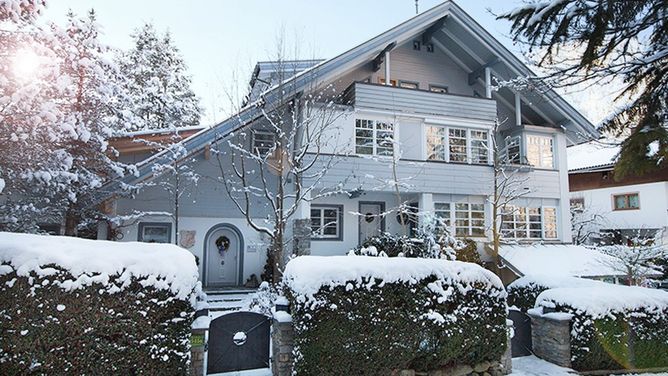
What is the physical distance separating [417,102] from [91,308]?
12.4 m

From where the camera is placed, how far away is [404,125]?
1453 centimetres

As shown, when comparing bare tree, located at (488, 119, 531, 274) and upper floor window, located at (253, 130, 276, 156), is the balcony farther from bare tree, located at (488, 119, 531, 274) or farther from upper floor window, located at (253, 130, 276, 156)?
upper floor window, located at (253, 130, 276, 156)

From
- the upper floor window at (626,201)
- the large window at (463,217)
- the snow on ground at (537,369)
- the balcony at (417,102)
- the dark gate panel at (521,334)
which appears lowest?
the snow on ground at (537,369)

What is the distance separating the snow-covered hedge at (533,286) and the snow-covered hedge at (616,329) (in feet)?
3.89

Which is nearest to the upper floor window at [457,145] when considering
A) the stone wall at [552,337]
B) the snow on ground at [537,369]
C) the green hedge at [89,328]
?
the stone wall at [552,337]

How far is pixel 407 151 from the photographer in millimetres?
14422

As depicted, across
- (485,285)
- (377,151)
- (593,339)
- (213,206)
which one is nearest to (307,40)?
(377,151)

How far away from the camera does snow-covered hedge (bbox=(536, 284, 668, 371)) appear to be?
285 inches

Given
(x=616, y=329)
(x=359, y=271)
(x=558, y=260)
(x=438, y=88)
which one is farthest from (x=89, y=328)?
(x=438, y=88)

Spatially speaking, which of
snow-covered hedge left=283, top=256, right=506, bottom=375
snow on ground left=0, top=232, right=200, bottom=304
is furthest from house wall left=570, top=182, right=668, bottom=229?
snow on ground left=0, top=232, right=200, bottom=304

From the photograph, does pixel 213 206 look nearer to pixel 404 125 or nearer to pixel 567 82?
pixel 404 125

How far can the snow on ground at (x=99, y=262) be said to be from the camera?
4355mm

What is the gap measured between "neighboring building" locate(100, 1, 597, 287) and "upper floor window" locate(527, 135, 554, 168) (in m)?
0.04

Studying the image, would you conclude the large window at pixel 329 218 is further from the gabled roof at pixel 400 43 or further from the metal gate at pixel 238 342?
the metal gate at pixel 238 342
